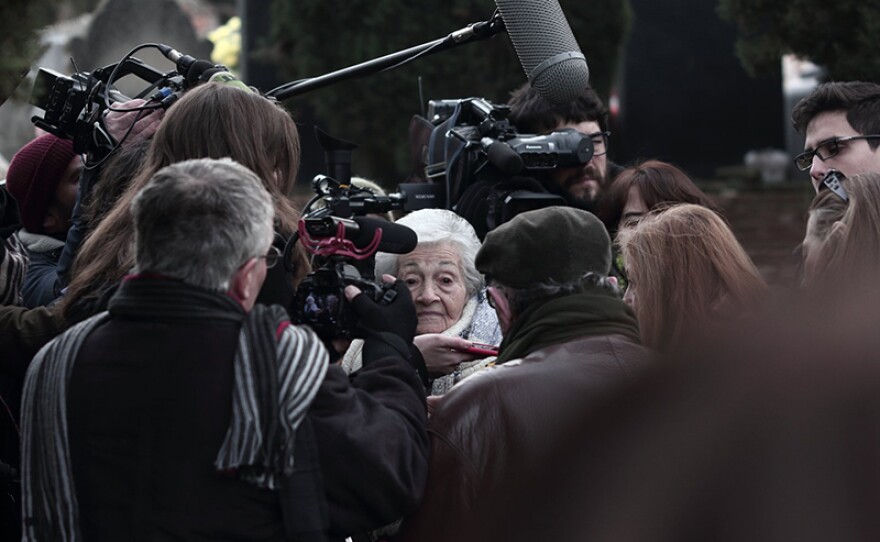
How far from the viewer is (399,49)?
10.1 metres

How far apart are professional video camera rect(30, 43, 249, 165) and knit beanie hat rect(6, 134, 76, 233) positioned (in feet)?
0.39

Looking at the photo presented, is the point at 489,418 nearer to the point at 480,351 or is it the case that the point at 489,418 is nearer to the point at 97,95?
the point at 480,351

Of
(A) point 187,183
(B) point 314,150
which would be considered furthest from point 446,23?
(A) point 187,183

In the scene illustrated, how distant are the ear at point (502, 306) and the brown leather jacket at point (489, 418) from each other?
188 millimetres

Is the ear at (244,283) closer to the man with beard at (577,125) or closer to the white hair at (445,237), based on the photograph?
the white hair at (445,237)

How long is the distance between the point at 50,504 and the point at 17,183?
152cm

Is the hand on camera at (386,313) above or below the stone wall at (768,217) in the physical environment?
above

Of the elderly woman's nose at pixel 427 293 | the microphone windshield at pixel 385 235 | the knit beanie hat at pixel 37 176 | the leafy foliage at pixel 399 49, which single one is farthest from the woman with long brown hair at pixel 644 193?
the leafy foliage at pixel 399 49

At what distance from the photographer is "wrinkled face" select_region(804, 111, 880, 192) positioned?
3.70 meters

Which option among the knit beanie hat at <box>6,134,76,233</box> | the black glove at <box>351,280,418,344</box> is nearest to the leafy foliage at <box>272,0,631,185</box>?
the knit beanie hat at <box>6,134,76,233</box>

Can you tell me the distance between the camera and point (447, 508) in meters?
2.36

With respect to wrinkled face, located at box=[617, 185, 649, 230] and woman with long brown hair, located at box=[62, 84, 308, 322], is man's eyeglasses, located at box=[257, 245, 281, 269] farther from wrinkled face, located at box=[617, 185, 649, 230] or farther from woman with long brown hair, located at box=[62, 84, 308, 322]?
wrinkled face, located at box=[617, 185, 649, 230]

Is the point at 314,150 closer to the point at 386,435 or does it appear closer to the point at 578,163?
the point at 578,163

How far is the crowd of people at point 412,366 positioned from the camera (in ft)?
3.28
